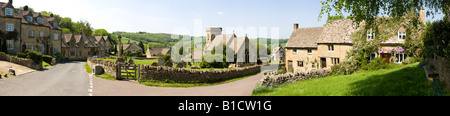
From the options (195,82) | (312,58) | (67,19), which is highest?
(67,19)

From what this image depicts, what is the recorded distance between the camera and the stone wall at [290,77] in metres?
15.9

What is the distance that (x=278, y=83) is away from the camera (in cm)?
1683

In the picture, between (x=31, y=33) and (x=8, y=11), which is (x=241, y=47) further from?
(x=8, y=11)

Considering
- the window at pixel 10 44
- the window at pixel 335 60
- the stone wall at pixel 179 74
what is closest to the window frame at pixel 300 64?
the window at pixel 335 60

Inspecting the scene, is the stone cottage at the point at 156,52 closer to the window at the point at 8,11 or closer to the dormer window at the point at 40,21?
the dormer window at the point at 40,21

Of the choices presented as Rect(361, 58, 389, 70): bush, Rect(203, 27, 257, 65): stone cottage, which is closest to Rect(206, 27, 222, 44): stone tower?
Rect(203, 27, 257, 65): stone cottage

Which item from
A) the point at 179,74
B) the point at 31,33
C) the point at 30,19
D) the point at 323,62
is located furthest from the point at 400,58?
the point at 30,19

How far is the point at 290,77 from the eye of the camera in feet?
61.8

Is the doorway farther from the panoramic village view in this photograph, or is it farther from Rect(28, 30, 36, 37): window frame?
Rect(28, 30, 36, 37): window frame

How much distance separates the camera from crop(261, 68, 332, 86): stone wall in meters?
15.9
